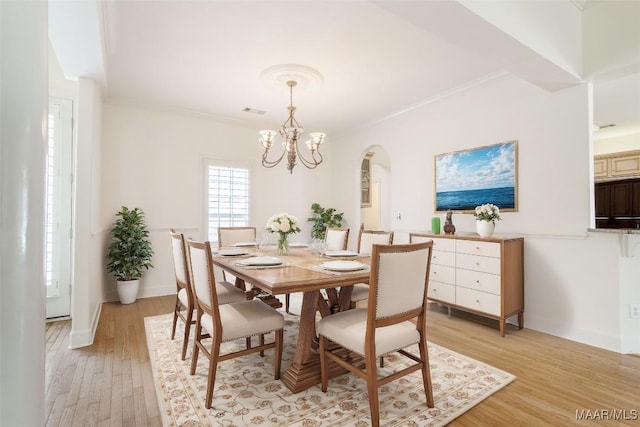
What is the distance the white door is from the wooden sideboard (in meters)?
4.24

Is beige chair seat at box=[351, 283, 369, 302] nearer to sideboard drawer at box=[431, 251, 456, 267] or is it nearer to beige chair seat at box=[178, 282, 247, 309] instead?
beige chair seat at box=[178, 282, 247, 309]

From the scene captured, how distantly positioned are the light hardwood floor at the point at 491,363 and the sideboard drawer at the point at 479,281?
430mm

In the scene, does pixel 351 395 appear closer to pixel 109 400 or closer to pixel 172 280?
pixel 109 400

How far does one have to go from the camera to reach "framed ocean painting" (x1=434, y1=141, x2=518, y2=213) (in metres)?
3.49

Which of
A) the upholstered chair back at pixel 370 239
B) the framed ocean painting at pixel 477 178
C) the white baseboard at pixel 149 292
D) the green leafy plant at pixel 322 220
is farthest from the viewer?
the green leafy plant at pixel 322 220

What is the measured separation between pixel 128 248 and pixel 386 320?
379 cm

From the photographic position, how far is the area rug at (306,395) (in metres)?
1.81

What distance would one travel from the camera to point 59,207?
11.6 ft

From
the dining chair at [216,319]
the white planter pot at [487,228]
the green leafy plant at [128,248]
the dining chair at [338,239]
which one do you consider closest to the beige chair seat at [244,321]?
the dining chair at [216,319]

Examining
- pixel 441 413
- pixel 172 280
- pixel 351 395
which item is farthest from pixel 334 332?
pixel 172 280

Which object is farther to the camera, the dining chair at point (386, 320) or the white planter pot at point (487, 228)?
the white planter pot at point (487, 228)

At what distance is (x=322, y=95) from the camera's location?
4184 mm

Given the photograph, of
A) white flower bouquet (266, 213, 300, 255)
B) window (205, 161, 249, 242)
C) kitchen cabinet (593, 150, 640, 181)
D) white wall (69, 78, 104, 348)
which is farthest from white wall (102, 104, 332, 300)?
kitchen cabinet (593, 150, 640, 181)

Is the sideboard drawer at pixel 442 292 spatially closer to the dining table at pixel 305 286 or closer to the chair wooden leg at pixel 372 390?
the dining table at pixel 305 286
